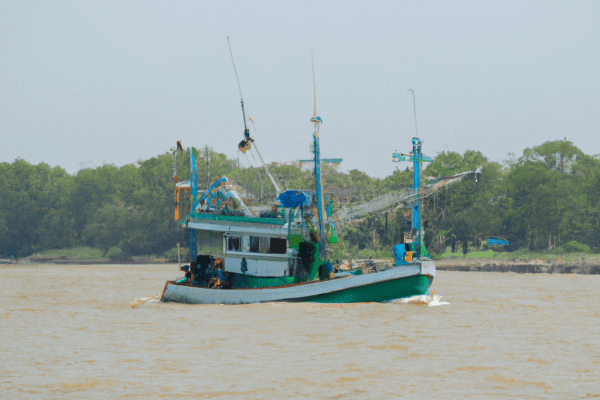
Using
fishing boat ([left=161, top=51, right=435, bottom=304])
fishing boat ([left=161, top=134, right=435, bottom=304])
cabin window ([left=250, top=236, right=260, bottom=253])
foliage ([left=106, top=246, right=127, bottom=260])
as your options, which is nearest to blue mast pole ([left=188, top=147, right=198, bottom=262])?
fishing boat ([left=161, top=51, right=435, bottom=304])

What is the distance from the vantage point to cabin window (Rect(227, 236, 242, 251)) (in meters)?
36.7

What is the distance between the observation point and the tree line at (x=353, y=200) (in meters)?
100

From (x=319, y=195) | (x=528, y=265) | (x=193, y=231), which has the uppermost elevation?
(x=319, y=195)

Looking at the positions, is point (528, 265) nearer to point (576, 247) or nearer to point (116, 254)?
point (576, 247)

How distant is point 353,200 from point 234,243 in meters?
65.4

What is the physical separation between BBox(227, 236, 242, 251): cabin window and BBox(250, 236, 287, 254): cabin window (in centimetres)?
72

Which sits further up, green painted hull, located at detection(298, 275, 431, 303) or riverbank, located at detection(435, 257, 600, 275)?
riverbank, located at detection(435, 257, 600, 275)

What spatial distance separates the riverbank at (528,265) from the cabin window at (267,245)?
5384cm

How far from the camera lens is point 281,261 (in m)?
36.0

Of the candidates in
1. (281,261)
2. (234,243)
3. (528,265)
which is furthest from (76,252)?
(281,261)

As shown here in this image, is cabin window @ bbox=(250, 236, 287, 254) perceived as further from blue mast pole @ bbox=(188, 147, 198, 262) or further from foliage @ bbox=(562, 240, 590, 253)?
foliage @ bbox=(562, 240, 590, 253)

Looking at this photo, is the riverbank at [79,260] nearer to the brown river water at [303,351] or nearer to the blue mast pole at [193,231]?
the blue mast pole at [193,231]

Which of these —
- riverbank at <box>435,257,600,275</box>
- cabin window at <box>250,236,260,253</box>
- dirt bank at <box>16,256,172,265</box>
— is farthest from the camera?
dirt bank at <box>16,256,172,265</box>

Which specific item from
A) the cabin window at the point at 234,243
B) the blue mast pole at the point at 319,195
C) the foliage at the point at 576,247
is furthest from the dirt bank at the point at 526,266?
the cabin window at the point at 234,243
